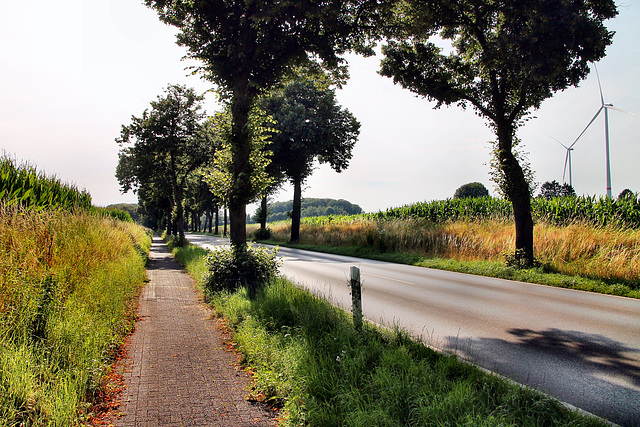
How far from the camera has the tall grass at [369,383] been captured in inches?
123

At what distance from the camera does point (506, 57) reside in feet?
40.1

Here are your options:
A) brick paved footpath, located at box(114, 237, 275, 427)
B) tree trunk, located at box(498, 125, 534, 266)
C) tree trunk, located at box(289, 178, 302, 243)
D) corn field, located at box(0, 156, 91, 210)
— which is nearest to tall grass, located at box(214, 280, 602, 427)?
brick paved footpath, located at box(114, 237, 275, 427)

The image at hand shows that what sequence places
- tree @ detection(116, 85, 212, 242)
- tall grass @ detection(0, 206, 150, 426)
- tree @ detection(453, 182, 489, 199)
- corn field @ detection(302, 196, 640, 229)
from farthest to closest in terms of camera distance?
tree @ detection(453, 182, 489, 199)
tree @ detection(116, 85, 212, 242)
corn field @ detection(302, 196, 640, 229)
tall grass @ detection(0, 206, 150, 426)

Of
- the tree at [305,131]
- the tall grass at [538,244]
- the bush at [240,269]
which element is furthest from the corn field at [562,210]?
the bush at [240,269]

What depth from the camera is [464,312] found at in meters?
7.62

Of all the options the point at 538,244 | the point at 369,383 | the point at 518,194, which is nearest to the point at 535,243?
the point at 538,244

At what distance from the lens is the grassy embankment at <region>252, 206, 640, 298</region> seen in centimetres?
1061

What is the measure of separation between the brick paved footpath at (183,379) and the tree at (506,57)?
10.8 m

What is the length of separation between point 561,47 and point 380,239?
12.2 metres

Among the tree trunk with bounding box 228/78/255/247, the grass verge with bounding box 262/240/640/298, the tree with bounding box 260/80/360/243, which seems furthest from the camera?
the tree with bounding box 260/80/360/243

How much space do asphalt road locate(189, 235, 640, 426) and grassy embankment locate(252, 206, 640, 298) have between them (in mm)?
1229

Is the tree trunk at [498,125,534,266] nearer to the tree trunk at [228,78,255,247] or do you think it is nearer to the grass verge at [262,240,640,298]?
the grass verge at [262,240,640,298]

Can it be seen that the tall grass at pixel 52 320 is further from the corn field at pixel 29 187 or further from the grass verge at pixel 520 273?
the grass verge at pixel 520 273

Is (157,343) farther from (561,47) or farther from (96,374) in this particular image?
(561,47)
